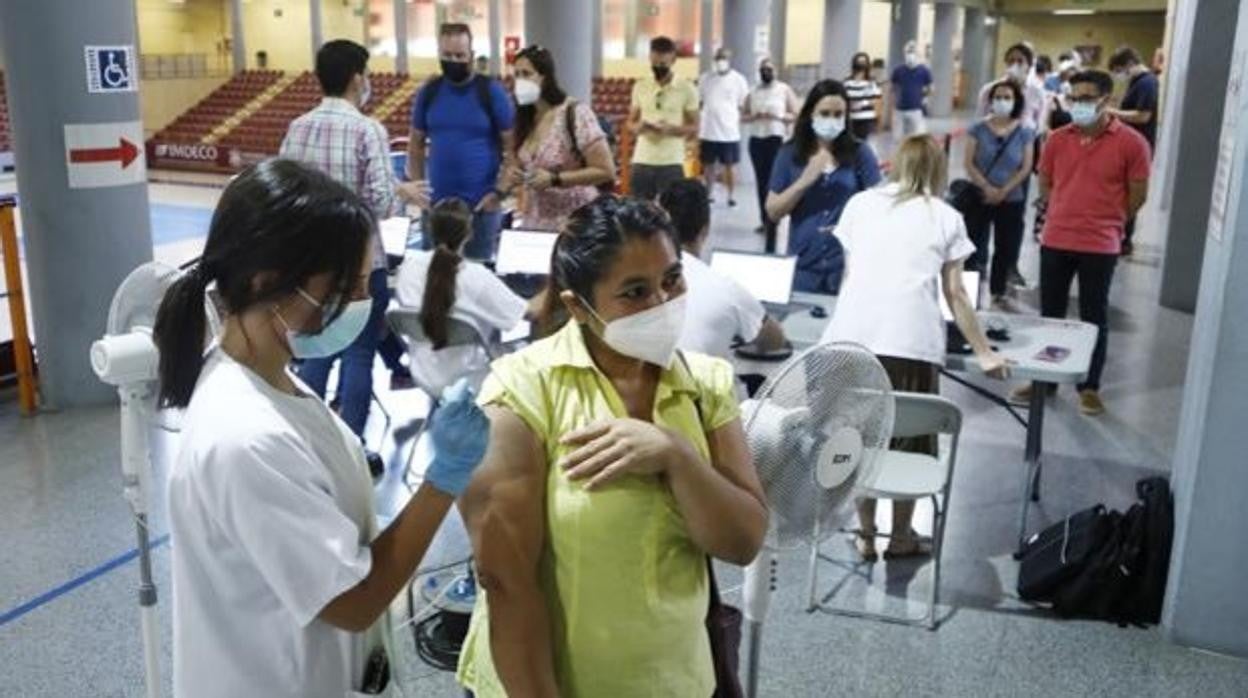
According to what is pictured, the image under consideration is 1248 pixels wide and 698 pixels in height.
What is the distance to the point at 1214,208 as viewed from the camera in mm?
3363

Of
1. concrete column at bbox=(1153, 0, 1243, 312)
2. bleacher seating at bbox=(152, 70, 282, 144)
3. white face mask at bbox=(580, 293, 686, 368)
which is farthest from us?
bleacher seating at bbox=(152, 70, 282, 144)

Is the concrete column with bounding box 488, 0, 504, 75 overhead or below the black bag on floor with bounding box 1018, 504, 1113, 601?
overhead

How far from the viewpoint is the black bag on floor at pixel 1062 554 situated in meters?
3.40

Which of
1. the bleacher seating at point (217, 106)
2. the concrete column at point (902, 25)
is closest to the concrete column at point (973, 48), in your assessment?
the concrete column at point (902, 25)

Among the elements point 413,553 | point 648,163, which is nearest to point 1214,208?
point 413,553

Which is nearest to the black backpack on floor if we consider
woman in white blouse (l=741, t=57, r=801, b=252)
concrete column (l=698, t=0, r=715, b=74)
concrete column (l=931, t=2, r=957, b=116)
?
woman in white blouse (l=741, t=57, r=801, b=252)

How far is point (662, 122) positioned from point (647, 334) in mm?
6828

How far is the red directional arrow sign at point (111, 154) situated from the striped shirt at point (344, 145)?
1303mm

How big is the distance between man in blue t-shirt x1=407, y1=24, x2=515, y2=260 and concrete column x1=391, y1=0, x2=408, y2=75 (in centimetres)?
1696

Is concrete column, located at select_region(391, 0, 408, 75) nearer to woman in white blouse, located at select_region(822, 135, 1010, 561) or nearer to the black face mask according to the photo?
the black face mask

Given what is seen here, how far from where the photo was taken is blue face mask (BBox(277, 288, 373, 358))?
1.45 metres

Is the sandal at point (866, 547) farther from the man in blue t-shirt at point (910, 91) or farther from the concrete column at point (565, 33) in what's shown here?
the man in blue t-shirt at point (910, 91)

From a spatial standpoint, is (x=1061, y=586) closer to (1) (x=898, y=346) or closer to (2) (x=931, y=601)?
(2) (x=931, y=601)

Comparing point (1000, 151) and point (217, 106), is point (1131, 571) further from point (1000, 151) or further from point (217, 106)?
point (217, 106)
